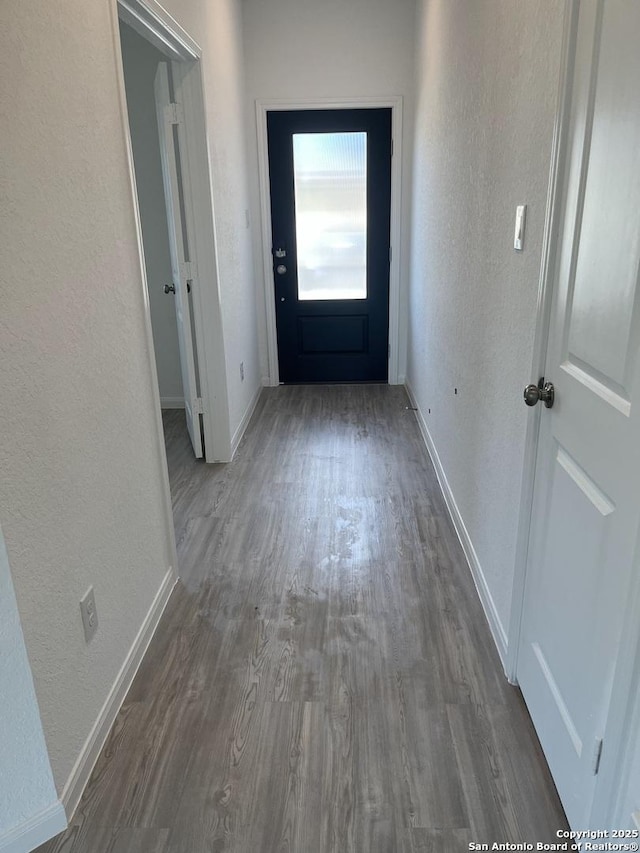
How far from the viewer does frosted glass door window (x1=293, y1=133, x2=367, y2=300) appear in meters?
4.41

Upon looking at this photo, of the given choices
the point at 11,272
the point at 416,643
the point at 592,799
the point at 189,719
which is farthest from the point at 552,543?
the point at 11,272

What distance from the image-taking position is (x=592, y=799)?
4.07ft

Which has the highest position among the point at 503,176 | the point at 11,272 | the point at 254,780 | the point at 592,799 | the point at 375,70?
the point at 375,70

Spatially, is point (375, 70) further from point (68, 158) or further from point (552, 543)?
point (552, 543)

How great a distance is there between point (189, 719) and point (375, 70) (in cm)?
423

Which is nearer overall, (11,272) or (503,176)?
(11,272)

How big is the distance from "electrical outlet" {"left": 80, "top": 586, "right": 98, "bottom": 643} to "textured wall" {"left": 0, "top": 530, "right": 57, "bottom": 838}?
0.86 feet

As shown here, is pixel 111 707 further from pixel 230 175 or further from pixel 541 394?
pixel 230 175

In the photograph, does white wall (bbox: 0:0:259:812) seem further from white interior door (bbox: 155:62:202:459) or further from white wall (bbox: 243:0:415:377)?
white wall (bbox: 243:0:415:377)

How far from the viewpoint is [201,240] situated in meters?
3.16

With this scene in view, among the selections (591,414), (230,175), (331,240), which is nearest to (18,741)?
(591,414)

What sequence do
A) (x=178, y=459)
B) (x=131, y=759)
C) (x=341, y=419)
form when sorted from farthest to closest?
(x=341, y=419) < (x=178, y=459) < (x=131, y=759)

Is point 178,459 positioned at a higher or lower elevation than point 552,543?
lower

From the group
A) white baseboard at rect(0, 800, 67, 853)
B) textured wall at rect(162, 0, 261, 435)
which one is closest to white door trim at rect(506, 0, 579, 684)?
white baseboard at rect(0, 800, 67, 853)
